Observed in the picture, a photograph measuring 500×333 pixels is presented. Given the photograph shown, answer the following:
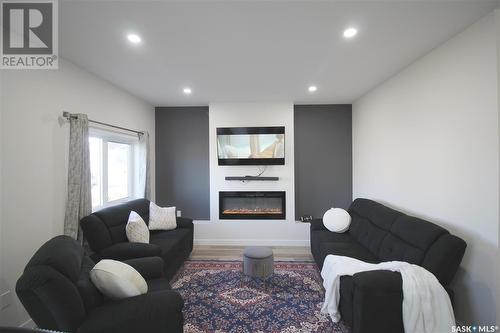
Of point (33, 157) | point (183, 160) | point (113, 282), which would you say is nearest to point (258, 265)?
point (113, 282)

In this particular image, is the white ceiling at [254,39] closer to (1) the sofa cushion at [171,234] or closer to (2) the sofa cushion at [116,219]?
(2) the sofa cushion at [116,219]

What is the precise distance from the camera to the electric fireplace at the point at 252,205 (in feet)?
14.4

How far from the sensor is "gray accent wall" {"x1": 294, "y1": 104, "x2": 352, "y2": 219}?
4.53 m

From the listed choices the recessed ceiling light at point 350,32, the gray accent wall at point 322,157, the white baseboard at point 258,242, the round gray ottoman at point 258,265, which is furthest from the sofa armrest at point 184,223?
the recessed ceiling light at point 350,32

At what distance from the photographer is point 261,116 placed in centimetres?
434

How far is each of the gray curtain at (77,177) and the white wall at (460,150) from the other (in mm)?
3802

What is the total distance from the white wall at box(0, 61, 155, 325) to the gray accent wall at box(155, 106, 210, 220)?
1946 millimetres

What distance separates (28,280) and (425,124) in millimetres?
3554

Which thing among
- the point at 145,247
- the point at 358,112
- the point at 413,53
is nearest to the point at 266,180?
the point at 358,112

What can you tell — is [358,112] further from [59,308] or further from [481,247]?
[59,308]

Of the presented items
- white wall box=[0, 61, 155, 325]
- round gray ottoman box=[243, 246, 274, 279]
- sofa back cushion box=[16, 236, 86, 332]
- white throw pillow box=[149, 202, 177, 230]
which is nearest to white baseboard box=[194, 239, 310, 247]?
white throw pillow box=[149, 202, 177, 230]

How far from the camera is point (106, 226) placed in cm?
271

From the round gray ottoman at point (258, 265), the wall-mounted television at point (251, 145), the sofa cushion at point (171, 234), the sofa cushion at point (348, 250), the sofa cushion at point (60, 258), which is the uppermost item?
the wall-mounted television at point (251, 145)

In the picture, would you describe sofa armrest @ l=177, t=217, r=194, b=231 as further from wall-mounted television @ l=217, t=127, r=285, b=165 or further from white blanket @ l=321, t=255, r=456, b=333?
white blanket @ l=321, t=255, r=456, b=333
